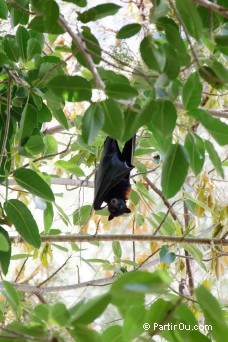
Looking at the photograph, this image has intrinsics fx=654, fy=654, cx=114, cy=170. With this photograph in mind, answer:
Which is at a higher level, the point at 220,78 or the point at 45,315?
the point at 220,78

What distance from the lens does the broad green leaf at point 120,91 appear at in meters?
1.10

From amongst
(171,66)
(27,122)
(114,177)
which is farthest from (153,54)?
(114,177)

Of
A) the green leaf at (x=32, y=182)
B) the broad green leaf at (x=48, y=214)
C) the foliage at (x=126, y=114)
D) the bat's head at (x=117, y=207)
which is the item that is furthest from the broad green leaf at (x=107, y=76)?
the bat's head at (x=117, y=207)

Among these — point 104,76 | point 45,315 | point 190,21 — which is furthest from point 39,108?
point 45,315

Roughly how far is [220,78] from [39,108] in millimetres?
669

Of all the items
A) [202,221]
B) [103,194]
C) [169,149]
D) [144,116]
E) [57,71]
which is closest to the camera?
[144,116]

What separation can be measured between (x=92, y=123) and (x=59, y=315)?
37 cm

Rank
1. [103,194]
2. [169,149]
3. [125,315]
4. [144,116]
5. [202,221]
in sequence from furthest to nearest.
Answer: [202,221] → [103,194] → [169,149] → [144,116] → [125,315]

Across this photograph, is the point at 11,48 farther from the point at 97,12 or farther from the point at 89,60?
the point at 89,60

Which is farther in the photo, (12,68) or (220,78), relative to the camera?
(12,68)

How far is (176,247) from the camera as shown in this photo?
259 centimetres

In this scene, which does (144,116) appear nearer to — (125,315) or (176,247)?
(125,315)

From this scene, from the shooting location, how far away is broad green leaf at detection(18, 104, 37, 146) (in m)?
1.53

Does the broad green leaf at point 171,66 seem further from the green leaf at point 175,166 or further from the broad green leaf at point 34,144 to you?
the broad green leaf at point 34,144
